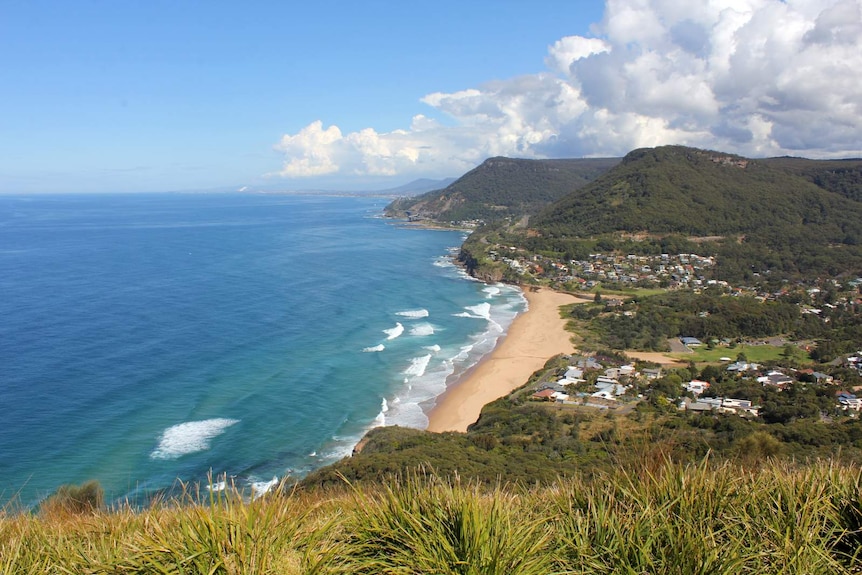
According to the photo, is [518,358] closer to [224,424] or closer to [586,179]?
[224,424]

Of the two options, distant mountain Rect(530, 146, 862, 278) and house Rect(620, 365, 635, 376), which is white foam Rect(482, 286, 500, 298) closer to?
distant mountain Rect(530, 146, 862, 278)

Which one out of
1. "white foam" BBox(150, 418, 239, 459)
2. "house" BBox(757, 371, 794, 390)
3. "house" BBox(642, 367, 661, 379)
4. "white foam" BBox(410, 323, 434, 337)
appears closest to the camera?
"white foam" BBox(150, 418, 239, 459)

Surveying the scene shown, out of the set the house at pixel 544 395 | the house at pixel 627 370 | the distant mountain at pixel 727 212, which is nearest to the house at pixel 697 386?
the house at pixel 627 370

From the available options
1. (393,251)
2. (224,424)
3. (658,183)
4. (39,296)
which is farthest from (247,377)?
(658,183)

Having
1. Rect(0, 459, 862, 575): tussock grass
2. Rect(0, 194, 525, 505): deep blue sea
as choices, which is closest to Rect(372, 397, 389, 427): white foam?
Rect(0, 194, 525, 505): deep blue sea

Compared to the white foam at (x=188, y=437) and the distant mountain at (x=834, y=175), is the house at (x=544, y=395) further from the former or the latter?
the distant mountain at (x=834, y=175)

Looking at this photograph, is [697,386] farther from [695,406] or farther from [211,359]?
[211,359]
